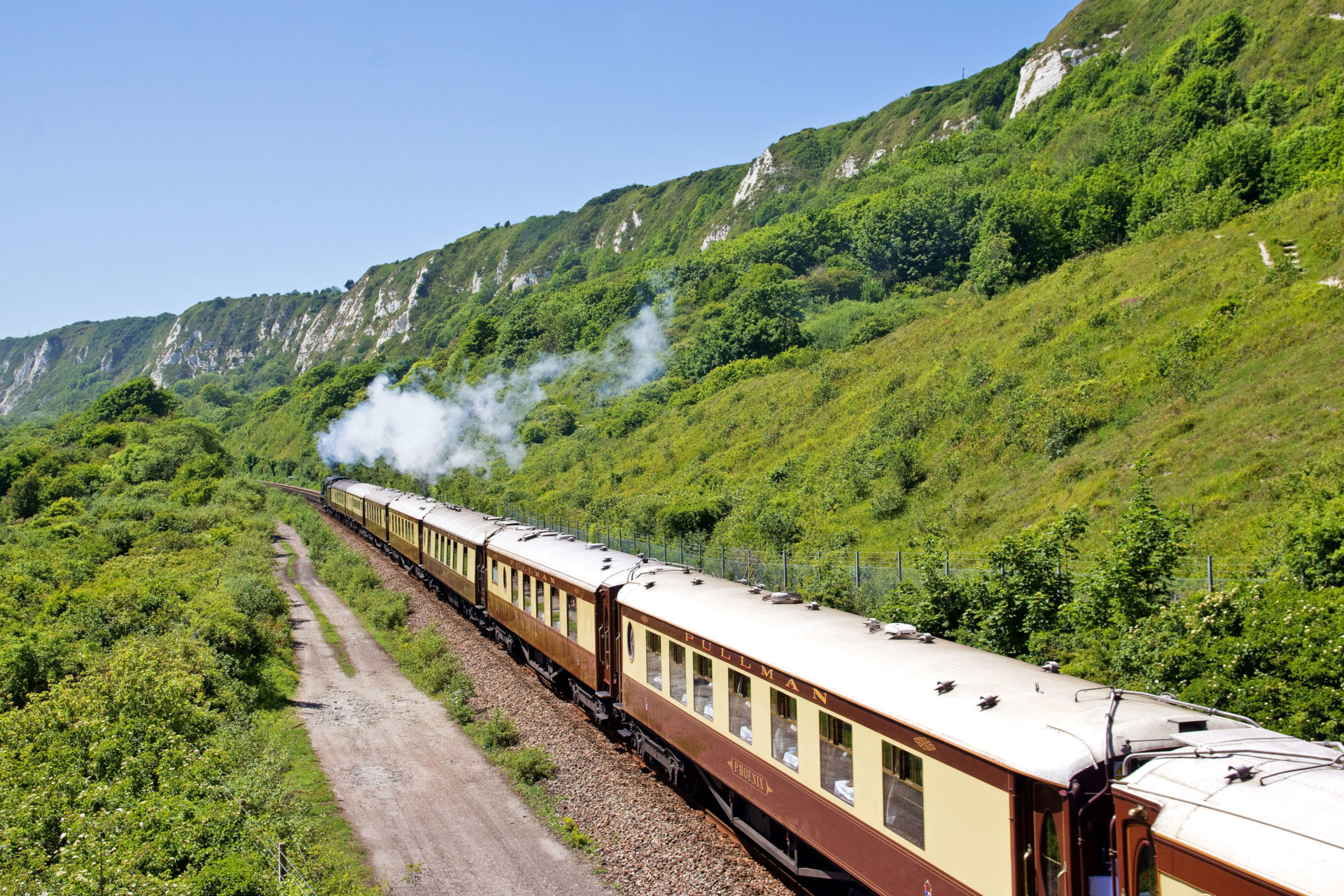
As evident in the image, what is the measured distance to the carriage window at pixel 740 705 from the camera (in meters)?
11.0

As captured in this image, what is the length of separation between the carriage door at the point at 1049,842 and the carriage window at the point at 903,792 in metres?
1.32

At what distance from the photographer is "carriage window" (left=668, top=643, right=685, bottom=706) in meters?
12.8

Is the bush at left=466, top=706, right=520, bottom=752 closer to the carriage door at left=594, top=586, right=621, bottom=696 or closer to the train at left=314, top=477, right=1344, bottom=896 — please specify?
the carriage door at left=594, top=586, right=621, bottom=696

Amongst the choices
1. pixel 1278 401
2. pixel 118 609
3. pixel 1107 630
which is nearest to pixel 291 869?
pixel 1107 630

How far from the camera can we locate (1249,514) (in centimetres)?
1922

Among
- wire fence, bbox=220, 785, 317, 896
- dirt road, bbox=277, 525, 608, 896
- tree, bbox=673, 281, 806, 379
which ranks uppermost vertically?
tree, bbox=673, 281, 806, 379

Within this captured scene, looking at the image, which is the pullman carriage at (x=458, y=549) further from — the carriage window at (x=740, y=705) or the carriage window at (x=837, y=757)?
the carriage window at (x=837, y=757)

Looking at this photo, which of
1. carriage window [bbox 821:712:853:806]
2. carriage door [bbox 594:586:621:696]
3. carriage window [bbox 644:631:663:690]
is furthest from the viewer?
carriage door [bbox 594:586:621:696]

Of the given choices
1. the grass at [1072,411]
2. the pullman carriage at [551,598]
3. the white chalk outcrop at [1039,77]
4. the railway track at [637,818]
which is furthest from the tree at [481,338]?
the railway track at [637,818]

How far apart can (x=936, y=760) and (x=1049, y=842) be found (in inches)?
48.9

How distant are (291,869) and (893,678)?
7882mm

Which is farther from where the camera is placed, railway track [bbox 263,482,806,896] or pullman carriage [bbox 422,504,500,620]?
pullman carriage [bbox 422,504,500,620]

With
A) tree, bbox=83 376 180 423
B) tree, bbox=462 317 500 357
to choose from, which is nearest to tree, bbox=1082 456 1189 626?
tree, bbox=462 317 500 357

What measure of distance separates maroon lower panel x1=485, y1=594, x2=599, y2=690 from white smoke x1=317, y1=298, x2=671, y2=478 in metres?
40.0
